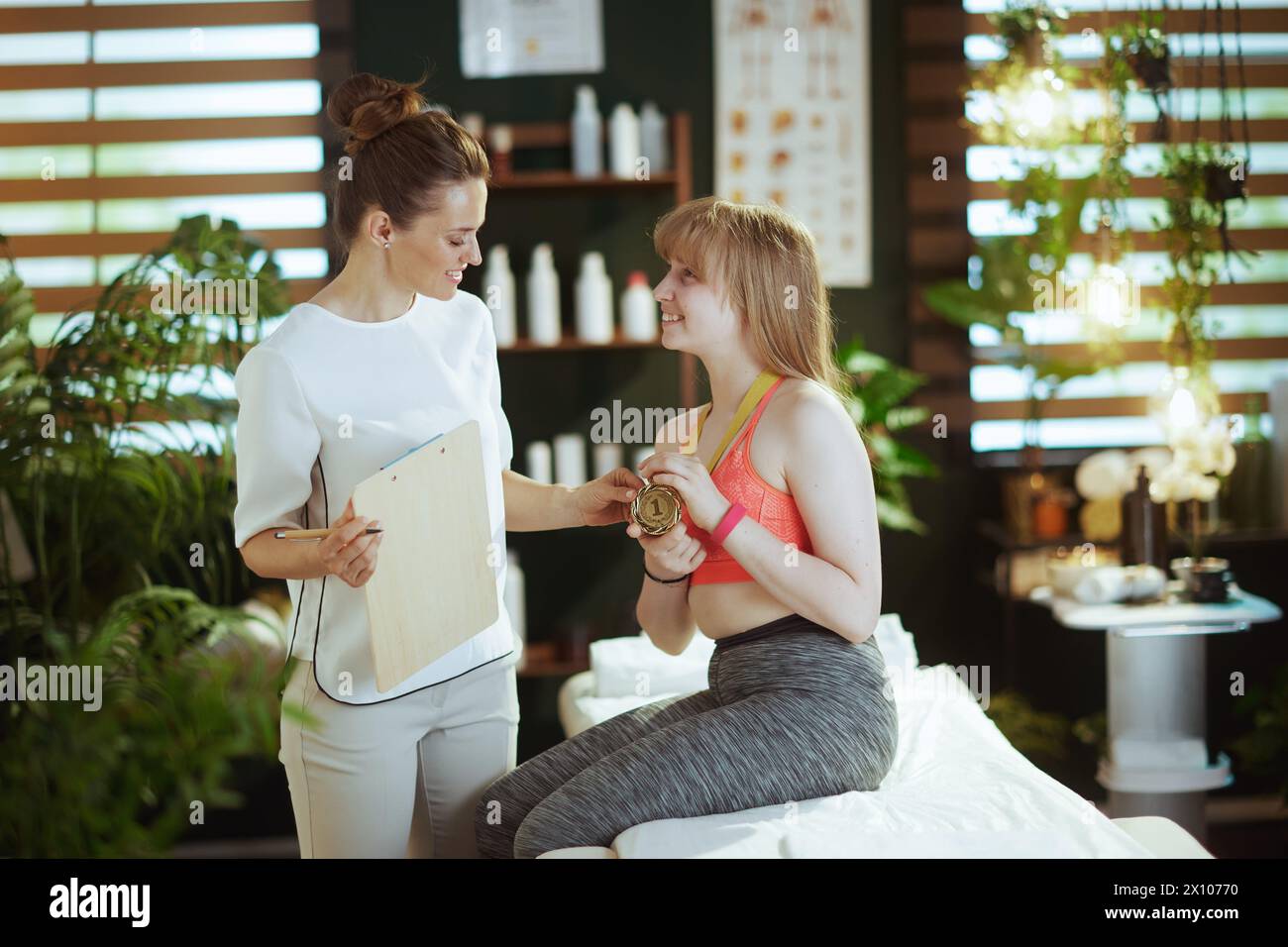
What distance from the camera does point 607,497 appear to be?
1.75m

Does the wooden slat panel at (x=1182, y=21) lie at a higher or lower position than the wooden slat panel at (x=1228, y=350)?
higher

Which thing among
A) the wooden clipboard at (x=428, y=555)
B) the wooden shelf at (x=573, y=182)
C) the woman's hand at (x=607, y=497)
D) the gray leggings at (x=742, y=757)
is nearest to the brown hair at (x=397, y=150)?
the wooden clipboard at (x=428, y=555)

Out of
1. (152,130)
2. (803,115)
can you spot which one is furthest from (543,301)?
(152,130)

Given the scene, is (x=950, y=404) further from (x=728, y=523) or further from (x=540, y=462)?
(x=728, y=523)

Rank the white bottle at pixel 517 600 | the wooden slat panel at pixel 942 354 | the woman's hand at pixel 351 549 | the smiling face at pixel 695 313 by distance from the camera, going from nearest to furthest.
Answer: the woman's hand at pixel 351 549
the smiling face at pixel 695 313
the white bottle at pixel 517 600
the wooden slat panel at pixel 942 354

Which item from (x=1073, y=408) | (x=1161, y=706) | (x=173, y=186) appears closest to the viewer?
(x=1161, y=706)

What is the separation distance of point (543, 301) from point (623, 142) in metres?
0.46

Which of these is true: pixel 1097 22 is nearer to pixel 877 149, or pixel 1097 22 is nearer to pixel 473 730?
pixel 877 149

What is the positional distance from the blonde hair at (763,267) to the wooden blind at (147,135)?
178 centimetres

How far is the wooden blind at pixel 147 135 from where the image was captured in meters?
3.18

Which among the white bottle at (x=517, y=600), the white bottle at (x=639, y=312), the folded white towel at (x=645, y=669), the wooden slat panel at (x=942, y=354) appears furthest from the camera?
the wooden slat panel at (x=942, y=354)

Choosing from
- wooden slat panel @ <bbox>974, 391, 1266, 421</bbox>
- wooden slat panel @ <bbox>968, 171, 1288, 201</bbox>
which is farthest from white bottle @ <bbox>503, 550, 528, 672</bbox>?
wooden slat panel @ <bbox>968, 171, 1288, 201</bbox>

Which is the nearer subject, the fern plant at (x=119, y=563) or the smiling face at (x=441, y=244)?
the fern plant at (x=119, y=563)

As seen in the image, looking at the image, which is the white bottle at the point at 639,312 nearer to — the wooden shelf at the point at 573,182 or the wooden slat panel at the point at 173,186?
the wooden shelf at the point at 573,182
